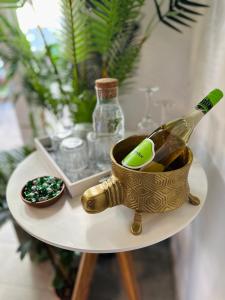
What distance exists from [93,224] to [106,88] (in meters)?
0.32

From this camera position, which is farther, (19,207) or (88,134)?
(88,134)

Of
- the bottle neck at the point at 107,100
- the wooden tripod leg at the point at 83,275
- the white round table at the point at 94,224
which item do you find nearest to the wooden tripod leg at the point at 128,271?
the wooden tripod leg at the point at 83,275

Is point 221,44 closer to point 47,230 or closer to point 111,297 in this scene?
point 47,230

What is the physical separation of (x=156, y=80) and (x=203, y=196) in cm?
60

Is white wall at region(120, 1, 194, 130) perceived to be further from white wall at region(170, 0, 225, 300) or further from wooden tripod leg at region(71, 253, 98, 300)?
wooden tripod leg at region(71, 253, 98, 300)

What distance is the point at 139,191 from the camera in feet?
1.63

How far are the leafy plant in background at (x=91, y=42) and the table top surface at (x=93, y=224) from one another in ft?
→ 1.25

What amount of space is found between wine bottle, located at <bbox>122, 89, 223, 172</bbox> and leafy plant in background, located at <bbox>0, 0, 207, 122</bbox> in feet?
0.99

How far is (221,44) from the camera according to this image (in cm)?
62

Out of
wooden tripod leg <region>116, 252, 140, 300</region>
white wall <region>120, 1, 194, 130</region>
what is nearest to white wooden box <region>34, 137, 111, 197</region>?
wooden tripod leg <region>116, 252, 140, 300</region>

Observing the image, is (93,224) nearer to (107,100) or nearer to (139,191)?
(139,191)

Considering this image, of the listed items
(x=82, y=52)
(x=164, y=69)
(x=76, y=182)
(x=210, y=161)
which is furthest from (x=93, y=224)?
(x=164, y=69)

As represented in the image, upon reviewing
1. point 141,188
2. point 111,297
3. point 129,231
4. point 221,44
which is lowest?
point 111,297

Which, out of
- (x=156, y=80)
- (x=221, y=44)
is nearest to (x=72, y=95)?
(x=156, y=80)
